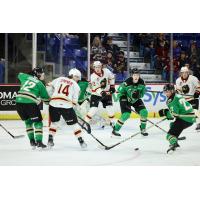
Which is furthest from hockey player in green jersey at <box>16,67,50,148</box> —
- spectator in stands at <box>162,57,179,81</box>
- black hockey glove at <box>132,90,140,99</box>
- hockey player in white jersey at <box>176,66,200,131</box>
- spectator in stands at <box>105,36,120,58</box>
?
hockey player in white jersey at <box>176,66,200,131</box>

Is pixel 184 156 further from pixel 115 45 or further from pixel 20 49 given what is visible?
pixel 20 49

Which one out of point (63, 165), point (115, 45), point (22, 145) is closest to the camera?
point (63, 165)

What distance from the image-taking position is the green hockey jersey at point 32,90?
13.0 feet

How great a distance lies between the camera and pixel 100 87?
4.57 m

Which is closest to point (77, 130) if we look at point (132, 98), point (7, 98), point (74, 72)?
point (74, 72)

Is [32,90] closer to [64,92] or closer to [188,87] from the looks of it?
[64,92]

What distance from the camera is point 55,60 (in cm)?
418

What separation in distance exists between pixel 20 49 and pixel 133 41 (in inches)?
44.2

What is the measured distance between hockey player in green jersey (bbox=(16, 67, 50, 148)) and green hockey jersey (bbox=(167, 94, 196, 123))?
1.08m

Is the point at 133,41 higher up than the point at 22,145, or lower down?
higher up

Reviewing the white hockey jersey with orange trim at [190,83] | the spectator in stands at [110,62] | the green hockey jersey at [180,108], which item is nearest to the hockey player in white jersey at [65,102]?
the spectator in stands at [110,62]

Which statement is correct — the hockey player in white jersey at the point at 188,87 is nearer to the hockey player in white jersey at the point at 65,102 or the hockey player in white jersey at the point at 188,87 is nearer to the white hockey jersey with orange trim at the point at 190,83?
the white hockey jersey with orange trim at the point at 190,83

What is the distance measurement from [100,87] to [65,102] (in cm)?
68
